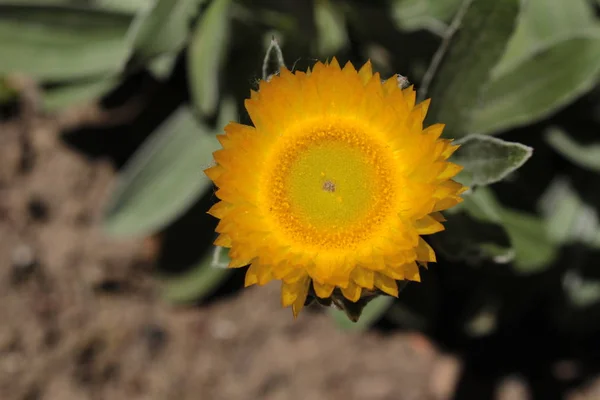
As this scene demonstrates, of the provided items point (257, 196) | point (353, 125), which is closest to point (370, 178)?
point (353, 125)

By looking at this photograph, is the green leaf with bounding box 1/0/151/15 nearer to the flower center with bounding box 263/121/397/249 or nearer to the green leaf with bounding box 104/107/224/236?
the green leaf with bounding box 104/107/224/236

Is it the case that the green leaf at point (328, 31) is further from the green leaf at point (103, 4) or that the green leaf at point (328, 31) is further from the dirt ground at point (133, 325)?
the dirt ground at point (133, 325)

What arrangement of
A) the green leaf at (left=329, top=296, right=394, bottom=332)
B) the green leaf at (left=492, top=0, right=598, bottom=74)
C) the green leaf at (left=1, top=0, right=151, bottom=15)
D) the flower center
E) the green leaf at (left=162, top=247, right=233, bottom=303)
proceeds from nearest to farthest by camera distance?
the flower center
the green leaf at (left=329, top=296, right=394, bottom=332)
the green leaf at (left=492, top=0, right=598, bottom=74)
the green leaf at (left=1, top=0, right=151, bottom=15)
the green leaf at (left=162, top=247, right=233, bottom=303)

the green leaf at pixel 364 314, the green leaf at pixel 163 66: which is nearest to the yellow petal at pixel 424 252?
the green leaf at pixel 364 314

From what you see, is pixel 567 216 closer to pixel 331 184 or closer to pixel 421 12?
pixel 421 12

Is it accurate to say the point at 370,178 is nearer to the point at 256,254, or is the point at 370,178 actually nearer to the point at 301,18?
the point at 256,254

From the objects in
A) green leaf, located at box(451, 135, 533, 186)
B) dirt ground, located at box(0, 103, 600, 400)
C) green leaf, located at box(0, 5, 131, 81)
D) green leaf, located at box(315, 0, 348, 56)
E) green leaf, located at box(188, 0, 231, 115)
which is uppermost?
green leaf, located at box(451, 135, 533, 186)

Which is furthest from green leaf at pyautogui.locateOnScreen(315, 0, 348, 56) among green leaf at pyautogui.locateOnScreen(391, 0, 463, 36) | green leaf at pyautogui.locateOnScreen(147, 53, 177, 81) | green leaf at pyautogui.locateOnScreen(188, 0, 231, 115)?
green leaf at pyautogui.locateOnScreen(147, 53, 177, 81)
